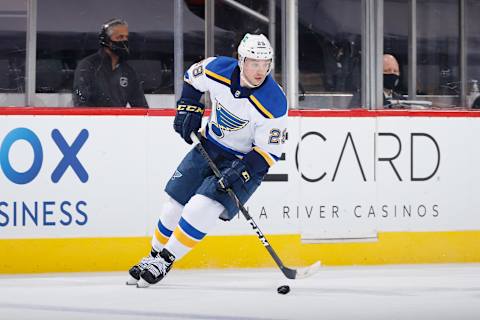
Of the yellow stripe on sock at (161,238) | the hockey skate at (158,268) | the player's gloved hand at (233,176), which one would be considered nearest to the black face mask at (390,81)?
the player's gloved hand at (233,176)

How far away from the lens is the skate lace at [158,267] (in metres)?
5.18

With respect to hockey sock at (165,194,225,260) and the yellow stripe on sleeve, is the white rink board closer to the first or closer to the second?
hockey sock at (165,194,225,260)

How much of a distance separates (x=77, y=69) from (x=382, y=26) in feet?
5.98

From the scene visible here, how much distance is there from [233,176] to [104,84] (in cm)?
139

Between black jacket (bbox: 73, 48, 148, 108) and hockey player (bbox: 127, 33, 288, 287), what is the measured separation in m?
0.82

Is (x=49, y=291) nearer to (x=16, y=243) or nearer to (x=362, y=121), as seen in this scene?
(x=16, y=243)

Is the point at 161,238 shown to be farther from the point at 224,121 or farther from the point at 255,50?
the point at 255,50

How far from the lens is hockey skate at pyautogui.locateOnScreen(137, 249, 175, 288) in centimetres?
518

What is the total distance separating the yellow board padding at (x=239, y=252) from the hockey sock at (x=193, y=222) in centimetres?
94

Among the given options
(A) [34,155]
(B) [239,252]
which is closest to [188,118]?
(A) [34,155]

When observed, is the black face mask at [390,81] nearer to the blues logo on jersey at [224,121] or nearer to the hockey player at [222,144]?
the hockey player at [222,144]

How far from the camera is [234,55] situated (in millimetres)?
6273

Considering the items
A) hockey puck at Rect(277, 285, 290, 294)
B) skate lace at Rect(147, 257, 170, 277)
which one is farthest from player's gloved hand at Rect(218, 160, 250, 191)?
hockey puck at Rect(277, 285, 290, 294)

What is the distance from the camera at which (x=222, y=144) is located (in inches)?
209
